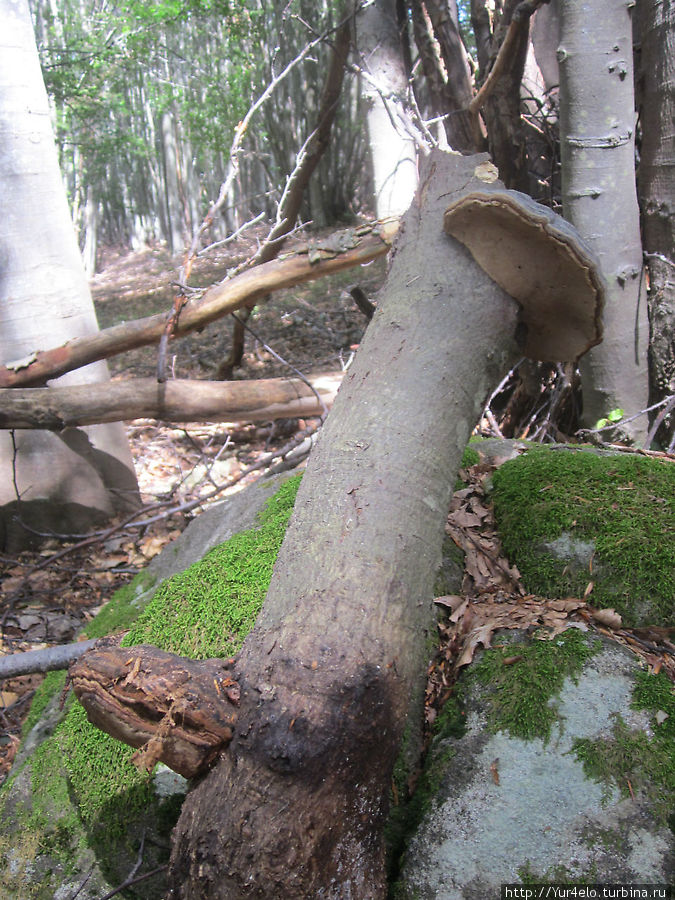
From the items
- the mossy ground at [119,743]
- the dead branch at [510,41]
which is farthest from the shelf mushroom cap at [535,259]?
the dead branch at [510,41]

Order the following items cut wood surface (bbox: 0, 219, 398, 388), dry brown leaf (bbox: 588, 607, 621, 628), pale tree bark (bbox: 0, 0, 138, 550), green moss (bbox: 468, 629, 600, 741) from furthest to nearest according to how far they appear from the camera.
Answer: pale tree bark (bbox: 0, 0, 138, 550) < cut wood surface (bbox: 0, 219, 398, 388) < dry brown leaf (bbox: 588, 607, 621, 628) < green moss (bbox: 468, 629, 600, 741)

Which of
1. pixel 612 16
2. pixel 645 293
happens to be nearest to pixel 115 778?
pixel 645 293

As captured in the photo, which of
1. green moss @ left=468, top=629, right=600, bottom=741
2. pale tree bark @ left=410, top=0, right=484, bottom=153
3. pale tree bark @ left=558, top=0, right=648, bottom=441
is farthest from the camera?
pale tree bark @ left=410, top=0, right=484, bottom=153

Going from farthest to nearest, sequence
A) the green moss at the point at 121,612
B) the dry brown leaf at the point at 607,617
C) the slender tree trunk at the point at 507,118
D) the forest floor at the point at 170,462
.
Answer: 1. the slender tree trunk at the point at 507,118
2. the forest floor at the point at 170,462
3. the green moss at the point at 121,612
4. the dry brown leaf at the point at 607,617

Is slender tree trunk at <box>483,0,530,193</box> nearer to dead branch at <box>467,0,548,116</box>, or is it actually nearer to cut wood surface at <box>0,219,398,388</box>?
dead branch at <box>467,0,548,116</box>

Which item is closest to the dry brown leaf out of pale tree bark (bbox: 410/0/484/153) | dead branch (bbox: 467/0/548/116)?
dead branch (bbox: 467/0/548/116)

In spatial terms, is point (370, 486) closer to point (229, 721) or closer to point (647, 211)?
point (229, 721)

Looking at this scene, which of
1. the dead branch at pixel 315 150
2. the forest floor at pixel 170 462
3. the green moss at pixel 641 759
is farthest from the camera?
the dead branch at pixel 315 150

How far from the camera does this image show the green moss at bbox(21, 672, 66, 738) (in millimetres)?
2455

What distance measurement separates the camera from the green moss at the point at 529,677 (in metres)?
1.68

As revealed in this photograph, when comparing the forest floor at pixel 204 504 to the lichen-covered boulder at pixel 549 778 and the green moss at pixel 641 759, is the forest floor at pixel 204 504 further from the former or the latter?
the green moss at pixel 641 759

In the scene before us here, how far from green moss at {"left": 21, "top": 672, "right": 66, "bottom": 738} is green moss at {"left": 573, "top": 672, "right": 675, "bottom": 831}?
2.03m

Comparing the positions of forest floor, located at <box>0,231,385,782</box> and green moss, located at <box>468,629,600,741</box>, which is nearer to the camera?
green moss, located at <box>468,629,600,741</box>

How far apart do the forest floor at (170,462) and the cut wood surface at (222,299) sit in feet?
1.02
